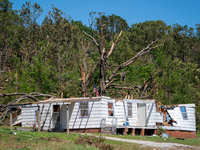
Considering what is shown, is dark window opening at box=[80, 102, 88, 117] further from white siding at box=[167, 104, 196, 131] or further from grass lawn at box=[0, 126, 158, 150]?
white siding at box=[167, 104, 196, 131]

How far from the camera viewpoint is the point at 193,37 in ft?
206

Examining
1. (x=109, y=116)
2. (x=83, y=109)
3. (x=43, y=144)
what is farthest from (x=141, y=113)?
(x=43, y=144)

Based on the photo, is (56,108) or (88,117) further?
(56,108)

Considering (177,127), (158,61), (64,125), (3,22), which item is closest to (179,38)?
(158,61)

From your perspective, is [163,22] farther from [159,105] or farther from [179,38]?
[159,105]

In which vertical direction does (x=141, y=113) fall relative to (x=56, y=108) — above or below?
below

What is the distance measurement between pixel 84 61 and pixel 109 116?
9.51 meters

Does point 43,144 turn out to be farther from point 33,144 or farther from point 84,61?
point 84,61

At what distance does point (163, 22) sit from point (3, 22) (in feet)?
110

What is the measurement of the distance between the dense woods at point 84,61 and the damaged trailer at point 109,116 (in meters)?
3.93

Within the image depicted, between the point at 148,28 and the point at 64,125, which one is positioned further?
the point at 148,28

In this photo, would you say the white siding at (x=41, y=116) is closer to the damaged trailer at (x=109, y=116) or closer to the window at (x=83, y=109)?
the damaged trailer at (x=109, y=116)

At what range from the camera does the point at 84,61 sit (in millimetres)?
30844

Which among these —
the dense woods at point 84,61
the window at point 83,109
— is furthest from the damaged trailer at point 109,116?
the dense woods at point 84,61
